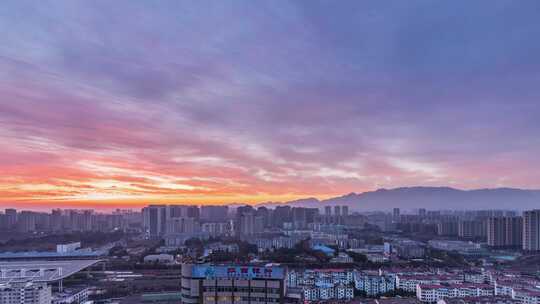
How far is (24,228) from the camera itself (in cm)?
3200

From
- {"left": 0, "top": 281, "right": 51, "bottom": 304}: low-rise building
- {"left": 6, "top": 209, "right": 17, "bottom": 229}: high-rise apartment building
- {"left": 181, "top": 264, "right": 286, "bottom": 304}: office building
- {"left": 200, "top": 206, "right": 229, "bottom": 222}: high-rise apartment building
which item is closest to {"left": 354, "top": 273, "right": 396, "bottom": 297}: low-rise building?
{"left": 181, "top": 264, "right": 286, "bottom": 304}: office building

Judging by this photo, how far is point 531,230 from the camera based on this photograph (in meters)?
20.8

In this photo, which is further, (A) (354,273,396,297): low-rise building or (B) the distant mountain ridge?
(B) the distant mountain ridge

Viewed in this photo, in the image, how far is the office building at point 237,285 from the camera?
551cm

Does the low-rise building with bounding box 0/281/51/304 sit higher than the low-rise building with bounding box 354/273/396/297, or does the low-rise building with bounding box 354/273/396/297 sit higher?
the low-rise building with bounding box 0/281/51/304

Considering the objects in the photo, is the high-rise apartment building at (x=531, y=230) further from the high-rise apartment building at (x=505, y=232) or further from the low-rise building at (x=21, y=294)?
the low-rise building at (x=21, y=294)

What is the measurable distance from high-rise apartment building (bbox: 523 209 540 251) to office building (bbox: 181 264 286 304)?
59.2 feet

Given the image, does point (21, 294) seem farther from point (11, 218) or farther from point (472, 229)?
point (11, 218)

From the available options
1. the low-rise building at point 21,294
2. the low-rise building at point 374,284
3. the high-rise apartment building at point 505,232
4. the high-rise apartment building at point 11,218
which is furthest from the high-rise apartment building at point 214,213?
the low-rise building at point 21,294

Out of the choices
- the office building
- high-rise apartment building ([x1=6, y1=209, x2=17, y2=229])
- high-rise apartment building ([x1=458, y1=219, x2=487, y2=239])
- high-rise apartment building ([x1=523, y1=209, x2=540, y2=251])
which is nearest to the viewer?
the office building

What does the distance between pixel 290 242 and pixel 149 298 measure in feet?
44.0

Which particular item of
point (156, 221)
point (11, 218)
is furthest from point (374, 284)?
point (11, 218)

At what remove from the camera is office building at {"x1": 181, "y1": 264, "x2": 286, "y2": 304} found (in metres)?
5.51

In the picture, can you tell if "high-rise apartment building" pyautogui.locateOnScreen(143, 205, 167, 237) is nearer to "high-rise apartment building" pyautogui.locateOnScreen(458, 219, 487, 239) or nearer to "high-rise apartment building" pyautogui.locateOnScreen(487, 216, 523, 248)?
"high-rise apartment building" pyautogui.locateOnScreen(458, 219, 487, 239)
